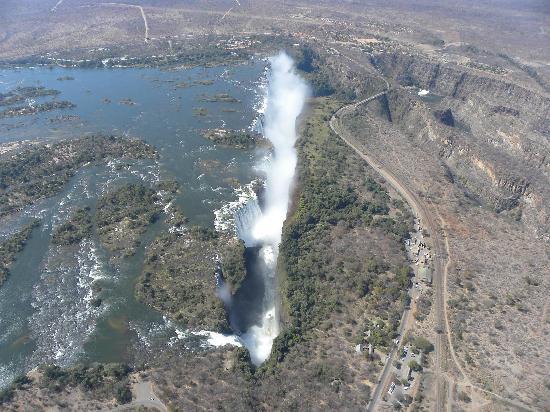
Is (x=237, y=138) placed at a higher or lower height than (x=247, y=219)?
higher

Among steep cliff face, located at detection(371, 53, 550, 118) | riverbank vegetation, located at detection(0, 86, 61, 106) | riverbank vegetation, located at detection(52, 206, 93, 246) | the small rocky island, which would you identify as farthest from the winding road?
riverbank vegetation, located at detection(0, 86, 61, 106)

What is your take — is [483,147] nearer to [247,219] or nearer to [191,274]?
[247,219]

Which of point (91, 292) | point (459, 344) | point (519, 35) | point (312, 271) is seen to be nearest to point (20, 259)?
point (91, 292)

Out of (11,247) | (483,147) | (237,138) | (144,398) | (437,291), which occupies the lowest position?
(11,247)

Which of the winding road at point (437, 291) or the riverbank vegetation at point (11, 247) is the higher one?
the winding road at point (437, 291)

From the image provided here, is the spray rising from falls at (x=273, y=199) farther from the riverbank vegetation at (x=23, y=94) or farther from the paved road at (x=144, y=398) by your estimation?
the riverbank vegetation at (x=23, y=94)

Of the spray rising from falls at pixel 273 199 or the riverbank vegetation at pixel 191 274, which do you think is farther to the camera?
the spray rising from falls at pixel 273 199

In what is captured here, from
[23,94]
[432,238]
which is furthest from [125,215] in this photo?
[23,94]

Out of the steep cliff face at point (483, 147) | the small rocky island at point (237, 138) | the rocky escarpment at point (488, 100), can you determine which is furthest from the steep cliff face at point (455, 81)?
the small rocky island at point (237, 138)
